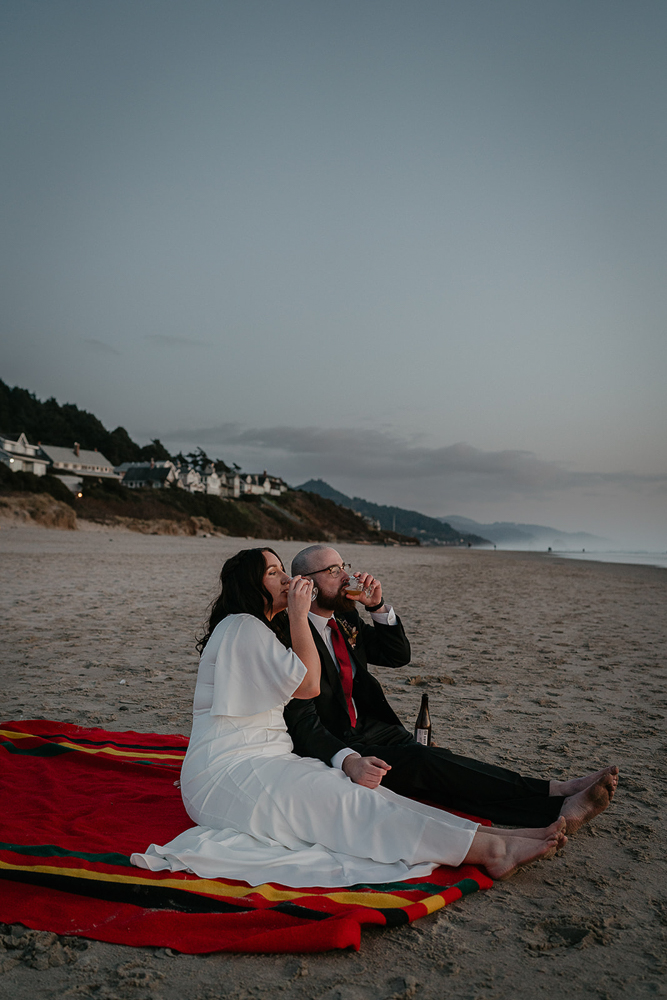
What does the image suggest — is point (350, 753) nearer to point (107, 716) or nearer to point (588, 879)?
point (588, 879)

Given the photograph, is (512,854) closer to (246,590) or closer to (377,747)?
(377,747)

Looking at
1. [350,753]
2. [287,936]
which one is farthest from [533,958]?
[350,753]

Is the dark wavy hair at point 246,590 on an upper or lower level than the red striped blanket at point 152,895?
upper

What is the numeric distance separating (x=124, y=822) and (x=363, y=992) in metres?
1.64

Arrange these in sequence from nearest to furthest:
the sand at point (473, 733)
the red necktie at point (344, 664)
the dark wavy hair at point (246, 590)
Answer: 1. the sand at point (473, 733)
2. the dark wavy hair at point (246, 590)
3. the red necktie at point (344, 664)

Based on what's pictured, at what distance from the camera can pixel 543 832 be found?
3039 millimetres

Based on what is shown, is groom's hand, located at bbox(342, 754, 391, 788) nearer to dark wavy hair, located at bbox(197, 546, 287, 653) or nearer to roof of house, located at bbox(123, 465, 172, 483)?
dark wavy hair, located at bbox(197, 546, 287, 653)

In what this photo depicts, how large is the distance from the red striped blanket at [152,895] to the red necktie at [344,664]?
106cm

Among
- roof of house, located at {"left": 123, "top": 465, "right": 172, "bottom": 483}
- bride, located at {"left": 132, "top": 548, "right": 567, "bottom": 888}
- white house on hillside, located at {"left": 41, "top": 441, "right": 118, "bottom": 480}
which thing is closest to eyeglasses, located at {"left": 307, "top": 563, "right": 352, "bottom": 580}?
bride, located at {"left": 132, "top": 548, "right": 567, "bottom": 888}

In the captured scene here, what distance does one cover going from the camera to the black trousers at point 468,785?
3418 mm

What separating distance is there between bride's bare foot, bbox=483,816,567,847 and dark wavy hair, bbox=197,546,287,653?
139 centimetres

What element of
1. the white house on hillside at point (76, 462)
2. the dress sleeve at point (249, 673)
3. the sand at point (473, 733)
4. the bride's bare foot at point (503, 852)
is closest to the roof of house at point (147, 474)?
the white house on hillside at point (76, 462)

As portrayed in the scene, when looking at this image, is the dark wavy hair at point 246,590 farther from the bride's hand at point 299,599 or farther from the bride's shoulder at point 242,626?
the bride's hand at point 299,599

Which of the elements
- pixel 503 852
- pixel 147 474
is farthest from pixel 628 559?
pixel 503 852
